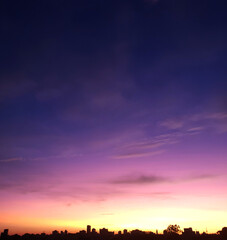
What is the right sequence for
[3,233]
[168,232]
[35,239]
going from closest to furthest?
[168,232] < [3,233] < [35,239]

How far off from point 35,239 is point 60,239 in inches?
654

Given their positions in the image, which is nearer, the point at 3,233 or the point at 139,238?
the point at 139,238

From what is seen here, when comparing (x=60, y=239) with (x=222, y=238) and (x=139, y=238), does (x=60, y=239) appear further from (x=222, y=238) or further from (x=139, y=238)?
(x=222, y=238)

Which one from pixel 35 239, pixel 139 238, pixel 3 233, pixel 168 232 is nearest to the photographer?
pixel 139 238

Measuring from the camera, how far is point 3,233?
5768 inches

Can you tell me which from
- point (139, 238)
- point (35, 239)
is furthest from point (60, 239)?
point (139, 238)

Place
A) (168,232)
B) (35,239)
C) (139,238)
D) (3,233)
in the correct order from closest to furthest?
(139,238), (168,232), (3,233), (35,239)

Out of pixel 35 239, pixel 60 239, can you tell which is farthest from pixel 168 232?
pixel 35 239

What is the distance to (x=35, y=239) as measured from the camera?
163 m

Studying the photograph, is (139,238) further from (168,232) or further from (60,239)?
(60,239)

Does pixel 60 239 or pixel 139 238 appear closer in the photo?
pixel 139 238

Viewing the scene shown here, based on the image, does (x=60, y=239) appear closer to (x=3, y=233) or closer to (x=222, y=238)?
(x=3, y=233)

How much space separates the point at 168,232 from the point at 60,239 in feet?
266

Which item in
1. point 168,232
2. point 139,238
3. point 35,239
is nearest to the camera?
point 139,238
